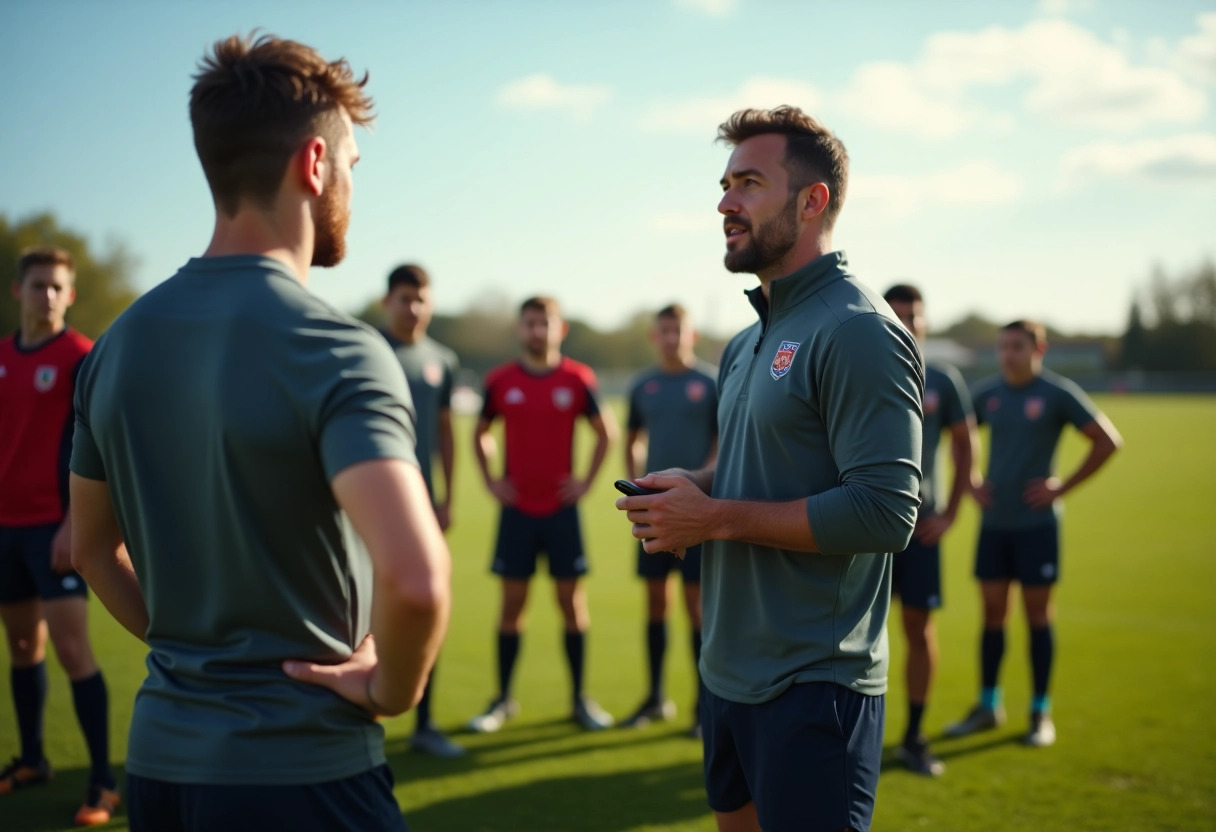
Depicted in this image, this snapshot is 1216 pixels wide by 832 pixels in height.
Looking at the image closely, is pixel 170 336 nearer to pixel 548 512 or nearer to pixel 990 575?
pixel 548 512

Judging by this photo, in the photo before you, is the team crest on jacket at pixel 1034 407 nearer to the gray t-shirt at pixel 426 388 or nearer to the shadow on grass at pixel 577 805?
the shadow on grass at pixel 577 805

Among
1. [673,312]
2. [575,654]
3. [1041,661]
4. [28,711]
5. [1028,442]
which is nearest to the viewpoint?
[28,711]

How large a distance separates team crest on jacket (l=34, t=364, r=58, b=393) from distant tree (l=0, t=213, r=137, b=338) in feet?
124

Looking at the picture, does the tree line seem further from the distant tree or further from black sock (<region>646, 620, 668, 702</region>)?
black sock (<region>646, 620, 668, 702</region>)

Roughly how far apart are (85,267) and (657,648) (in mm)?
43864

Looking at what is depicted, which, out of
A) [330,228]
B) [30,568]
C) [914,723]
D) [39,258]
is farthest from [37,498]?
[914,723]

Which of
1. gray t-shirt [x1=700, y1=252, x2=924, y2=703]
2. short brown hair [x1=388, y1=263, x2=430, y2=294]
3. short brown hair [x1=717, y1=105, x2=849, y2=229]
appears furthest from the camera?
short brown hair [x1=388, y1=263, x2=430, y2=294]

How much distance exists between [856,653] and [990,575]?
167 inches

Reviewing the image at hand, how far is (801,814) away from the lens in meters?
2.31

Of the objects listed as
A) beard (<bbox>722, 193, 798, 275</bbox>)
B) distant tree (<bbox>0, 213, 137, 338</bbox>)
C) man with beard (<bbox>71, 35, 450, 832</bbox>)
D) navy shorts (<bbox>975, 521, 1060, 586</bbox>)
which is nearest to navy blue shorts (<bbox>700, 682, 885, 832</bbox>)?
man with beard (<bbox>71, 35, 450, 832</bbox>)

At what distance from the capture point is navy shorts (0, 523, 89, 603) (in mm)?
4461

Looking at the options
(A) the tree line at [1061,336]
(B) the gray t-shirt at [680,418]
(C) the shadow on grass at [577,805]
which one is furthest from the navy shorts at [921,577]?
(A) the tree line at [1061,336]

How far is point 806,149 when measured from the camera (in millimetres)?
2615

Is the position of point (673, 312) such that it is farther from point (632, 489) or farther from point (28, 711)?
point (28, 711)
